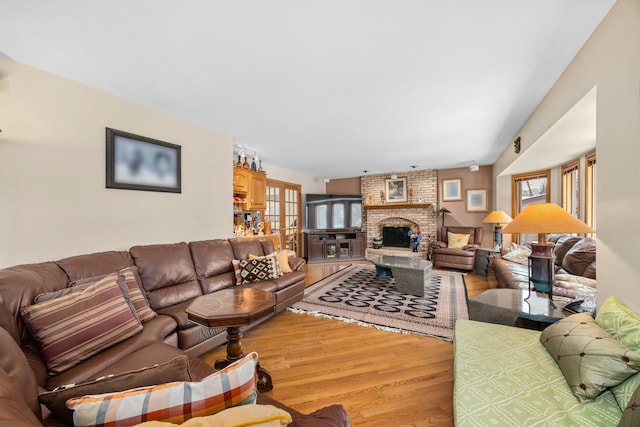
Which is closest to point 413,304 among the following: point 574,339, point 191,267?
point 574,339

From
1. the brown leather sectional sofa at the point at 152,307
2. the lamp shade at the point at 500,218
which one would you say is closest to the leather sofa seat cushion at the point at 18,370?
the brown leather sectional sofa at the point at 152,307

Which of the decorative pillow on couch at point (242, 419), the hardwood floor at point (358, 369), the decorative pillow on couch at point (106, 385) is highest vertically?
the decorative pillow on couch at point (242, 419)

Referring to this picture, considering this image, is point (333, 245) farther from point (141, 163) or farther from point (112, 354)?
point (112, 354)

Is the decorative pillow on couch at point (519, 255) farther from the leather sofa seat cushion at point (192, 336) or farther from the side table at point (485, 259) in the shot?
the leather sofa seat cushion at point (192, 336)

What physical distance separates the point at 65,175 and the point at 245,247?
185 cm

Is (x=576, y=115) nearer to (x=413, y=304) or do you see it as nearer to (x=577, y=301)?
(x=577, y=301)

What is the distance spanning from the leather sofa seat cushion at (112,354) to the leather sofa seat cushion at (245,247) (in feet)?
4.34

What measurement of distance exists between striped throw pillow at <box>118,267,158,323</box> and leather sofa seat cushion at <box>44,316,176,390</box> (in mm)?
65

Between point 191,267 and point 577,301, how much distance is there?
346 centimetres

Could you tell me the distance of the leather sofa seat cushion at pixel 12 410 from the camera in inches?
19.9

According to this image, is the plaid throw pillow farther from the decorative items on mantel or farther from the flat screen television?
the decorative items on mantel

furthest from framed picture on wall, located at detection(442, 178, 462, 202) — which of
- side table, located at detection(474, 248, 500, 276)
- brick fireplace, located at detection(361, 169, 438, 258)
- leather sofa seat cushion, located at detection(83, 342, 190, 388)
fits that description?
leather sofa seat cushion, located at detection(83, 342, 190, 388)

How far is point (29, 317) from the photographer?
1.35 m

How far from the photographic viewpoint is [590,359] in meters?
1.08
